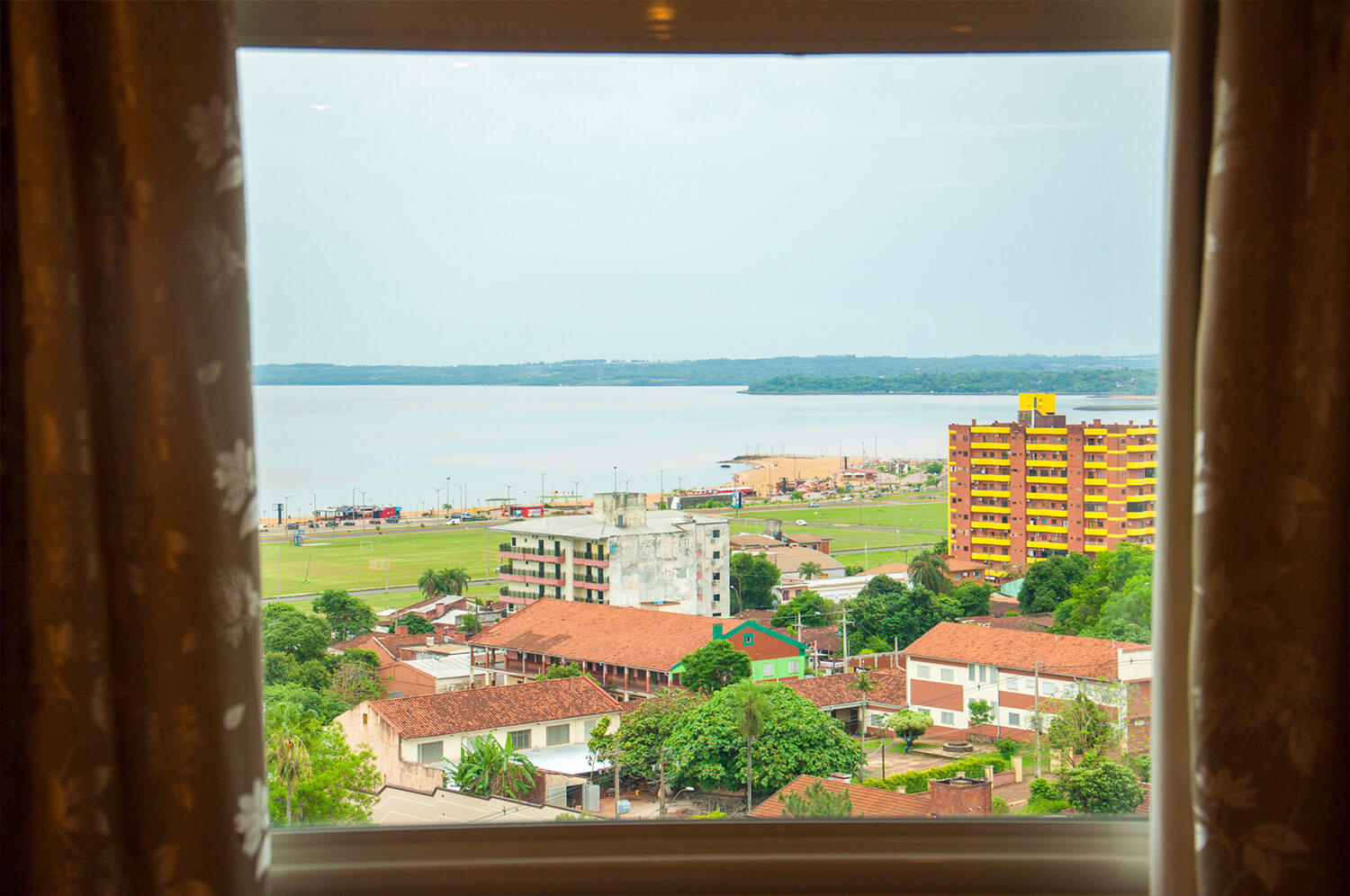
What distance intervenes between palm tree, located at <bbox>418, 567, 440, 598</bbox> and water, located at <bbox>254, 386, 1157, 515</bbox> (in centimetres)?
11

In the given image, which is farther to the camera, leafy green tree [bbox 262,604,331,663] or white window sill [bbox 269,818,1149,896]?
leafy green tree [bbox 262,604,331,663]

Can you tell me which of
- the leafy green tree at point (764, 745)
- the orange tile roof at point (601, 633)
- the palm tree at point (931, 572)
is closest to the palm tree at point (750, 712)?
the leafy green tree at point (764, 745)

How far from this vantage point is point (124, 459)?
3.52 ft

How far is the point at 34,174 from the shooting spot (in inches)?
40.7

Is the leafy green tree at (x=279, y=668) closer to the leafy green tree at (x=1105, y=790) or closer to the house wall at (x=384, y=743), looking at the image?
the house wall at (x=384, y=743)

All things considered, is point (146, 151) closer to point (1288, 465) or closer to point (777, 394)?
point (777, 394)

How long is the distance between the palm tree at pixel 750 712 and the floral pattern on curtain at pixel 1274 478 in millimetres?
644

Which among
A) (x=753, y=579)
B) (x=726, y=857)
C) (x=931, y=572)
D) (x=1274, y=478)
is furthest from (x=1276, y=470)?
(x=726, y=857)

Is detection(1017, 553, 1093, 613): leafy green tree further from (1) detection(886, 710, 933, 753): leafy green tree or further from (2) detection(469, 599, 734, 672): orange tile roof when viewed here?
(2) detection(469, 599, 734, 672): orange tile roof

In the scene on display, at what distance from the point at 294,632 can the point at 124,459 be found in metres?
0.49

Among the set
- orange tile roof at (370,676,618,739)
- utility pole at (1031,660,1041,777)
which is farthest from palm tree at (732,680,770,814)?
utility pole at (1031,660,1041,777)

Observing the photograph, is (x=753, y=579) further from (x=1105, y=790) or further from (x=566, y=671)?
(x=1105, y=790)

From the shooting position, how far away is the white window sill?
1.34m

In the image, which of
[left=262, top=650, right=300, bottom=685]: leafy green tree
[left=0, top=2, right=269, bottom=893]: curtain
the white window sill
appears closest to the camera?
[left=0, top=2, right=269, bottom=893]: curtain
